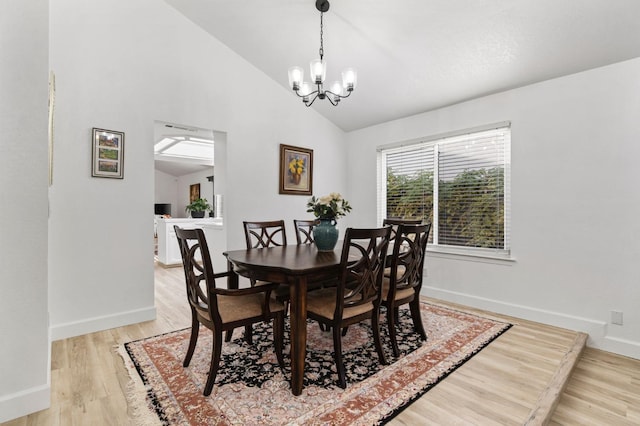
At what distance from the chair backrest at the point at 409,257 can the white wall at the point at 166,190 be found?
35.2 feet

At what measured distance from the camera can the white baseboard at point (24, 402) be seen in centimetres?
162

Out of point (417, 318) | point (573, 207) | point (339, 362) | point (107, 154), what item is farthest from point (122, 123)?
point (573, 207)

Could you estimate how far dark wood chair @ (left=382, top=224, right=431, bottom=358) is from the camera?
2291 millimetres

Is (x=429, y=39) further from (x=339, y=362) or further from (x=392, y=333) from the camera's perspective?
(x=339, y=362)

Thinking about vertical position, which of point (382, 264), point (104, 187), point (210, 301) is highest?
point (104, 187)

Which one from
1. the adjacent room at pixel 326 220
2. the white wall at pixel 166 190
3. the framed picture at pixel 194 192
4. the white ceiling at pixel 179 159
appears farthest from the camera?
the white wall at pixel 166 190

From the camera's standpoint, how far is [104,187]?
292 cm

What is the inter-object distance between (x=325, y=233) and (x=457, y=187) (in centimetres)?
208

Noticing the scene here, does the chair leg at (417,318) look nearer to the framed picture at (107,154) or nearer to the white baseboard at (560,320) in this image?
the white baseboard at (560,320)

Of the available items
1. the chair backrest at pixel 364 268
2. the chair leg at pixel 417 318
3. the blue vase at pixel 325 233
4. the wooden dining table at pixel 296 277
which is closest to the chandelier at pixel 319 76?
the blue vase at pixel 325 233

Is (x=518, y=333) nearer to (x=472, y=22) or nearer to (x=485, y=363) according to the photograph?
(x=485, y=363)

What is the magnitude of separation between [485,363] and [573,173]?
1929 mm

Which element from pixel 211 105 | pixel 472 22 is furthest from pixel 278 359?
pixel 472 22

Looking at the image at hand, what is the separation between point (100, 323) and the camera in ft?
9.45
